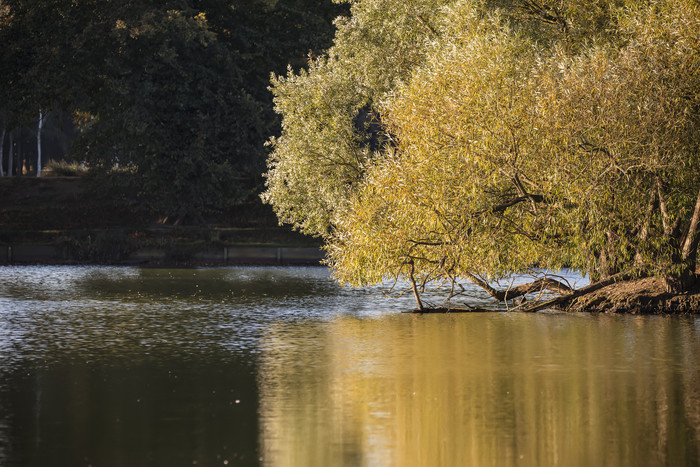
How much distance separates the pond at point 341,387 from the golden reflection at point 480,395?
0.04 meters

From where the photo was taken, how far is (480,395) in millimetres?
15734

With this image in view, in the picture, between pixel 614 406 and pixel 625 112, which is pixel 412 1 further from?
pixel 614 406

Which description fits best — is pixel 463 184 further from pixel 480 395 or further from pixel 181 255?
pixel 181 255

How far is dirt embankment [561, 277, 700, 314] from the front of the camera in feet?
97.9

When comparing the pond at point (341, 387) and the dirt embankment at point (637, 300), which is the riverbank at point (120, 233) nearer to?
the pond at point (341, 387)

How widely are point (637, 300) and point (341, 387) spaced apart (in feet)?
53.1

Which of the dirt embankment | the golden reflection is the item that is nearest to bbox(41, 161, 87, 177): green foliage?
the dirt embankment

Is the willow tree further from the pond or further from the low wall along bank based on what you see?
the low wall along bank

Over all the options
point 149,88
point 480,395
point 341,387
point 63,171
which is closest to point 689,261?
point 480,395

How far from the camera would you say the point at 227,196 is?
63.8m

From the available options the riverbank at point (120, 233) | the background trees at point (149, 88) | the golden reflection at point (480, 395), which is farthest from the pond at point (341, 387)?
the background trees at point (149, 88)

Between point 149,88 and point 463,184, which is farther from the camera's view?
point 149,88

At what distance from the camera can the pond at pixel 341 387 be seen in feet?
37.9

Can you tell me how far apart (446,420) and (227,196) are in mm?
51270
